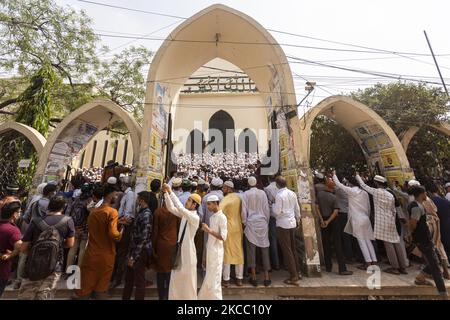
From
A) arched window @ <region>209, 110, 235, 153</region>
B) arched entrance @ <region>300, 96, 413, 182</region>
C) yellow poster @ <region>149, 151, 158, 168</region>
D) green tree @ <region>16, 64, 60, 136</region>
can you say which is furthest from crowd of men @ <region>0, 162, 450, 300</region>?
arched window @ <region>209, 110, 235, 153</region>

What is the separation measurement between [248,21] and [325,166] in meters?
6.06

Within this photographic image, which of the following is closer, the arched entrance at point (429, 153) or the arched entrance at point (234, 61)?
the arched entrance at point (234, 61)

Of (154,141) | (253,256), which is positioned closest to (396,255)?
(253,256)

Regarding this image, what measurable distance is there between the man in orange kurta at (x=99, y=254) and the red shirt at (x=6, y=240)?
2.56 ft

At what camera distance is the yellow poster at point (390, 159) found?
605 centimetres

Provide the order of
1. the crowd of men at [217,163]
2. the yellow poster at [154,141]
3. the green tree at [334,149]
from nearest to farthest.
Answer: the yellow poster at [154,141] < the green tree at [334,149] < the crowd of men at [217,163]

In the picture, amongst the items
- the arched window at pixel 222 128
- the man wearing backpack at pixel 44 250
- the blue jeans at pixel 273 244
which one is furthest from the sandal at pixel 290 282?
the arched window at pixel 222 128

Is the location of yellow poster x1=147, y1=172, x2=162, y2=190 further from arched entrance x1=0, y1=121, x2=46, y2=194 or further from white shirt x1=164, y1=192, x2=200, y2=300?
arched entrance x1=0, y1=121, x2=46, y2=194

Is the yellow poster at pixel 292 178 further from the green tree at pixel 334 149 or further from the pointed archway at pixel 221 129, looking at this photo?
the pointed archway at pixel 221 129

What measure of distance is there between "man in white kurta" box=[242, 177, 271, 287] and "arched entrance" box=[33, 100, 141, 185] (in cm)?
314

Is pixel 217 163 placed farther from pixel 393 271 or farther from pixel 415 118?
pixel 393 271

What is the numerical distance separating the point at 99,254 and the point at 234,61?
705 centimetres

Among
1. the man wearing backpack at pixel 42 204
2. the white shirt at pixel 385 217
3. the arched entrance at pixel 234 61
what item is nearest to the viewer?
the man wearing backpack at pixel 42 204

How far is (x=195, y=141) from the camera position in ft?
60.3
